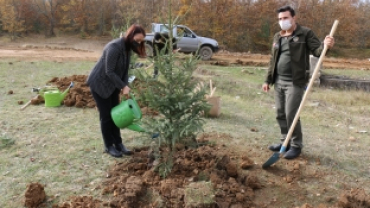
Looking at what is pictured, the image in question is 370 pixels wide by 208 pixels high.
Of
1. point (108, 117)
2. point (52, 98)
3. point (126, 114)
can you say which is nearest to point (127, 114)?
point (126, 114)

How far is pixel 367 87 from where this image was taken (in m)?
12.1

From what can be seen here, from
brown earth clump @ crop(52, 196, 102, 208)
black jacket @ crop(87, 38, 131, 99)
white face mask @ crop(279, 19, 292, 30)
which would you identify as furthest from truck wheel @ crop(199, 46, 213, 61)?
brown earth clump @ crop(52, 196, 102, 208)

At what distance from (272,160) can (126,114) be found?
6.41ft

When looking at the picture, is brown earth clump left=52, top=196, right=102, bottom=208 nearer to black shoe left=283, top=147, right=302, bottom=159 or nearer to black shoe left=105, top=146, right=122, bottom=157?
black shoe left=105, top=146, right=122, bottom=157

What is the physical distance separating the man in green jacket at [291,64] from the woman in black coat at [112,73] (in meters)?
1.87

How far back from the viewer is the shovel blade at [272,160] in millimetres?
4141

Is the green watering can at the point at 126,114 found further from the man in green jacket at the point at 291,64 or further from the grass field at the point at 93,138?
the man in green jacket at the point at 291,64

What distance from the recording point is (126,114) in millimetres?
4148

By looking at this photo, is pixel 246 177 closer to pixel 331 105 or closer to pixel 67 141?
pixel 67 141

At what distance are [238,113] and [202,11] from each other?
1961cm

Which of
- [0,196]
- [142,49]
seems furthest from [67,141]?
[142,49]

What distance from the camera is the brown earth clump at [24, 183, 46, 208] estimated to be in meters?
3.39

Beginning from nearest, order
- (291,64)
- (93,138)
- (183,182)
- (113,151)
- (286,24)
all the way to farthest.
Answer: (183,182), (286,24), (291,64), (113,151), (93,138)

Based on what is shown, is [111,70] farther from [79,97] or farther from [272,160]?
Result: [79,97]
